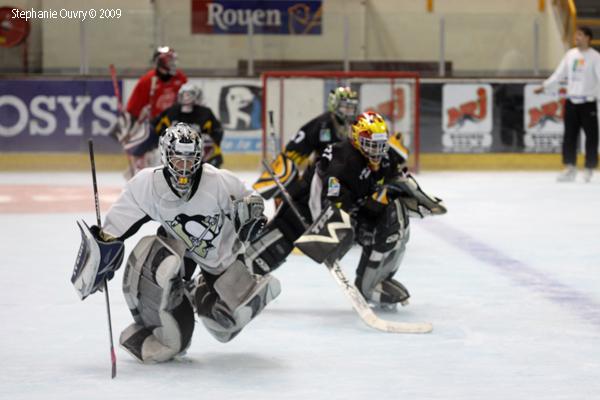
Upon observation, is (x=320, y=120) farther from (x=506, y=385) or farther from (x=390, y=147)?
(x=506, y=385)

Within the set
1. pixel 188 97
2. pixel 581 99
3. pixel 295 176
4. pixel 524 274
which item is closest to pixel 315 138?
pixel 295 176

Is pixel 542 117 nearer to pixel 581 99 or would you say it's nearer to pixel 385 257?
pixel 581 99

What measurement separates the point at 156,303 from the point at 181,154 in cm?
51

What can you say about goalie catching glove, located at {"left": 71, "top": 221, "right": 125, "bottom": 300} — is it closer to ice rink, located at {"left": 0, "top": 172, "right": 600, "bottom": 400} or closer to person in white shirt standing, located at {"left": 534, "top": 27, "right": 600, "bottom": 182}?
ice rink, located at {"left": 0, "top": 172, "right": 600, "bottom": 400}

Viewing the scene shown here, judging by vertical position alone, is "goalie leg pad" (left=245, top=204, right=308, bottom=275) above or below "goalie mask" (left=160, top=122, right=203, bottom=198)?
below

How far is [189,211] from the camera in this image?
417 centimetres

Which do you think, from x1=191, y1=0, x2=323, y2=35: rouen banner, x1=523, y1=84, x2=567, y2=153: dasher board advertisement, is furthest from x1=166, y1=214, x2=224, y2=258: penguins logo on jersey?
x1=523, y1=84, x2=567, y2=153: dasher board advertisement

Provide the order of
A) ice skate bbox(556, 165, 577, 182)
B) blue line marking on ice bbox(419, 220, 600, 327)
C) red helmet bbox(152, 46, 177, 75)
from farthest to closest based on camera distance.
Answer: ice skate bbox(556, 165, 577, 182) → red helmet bbox(152, 46, 177, 75) → blue line marking on ice bbox(419, 220, 600, 327)

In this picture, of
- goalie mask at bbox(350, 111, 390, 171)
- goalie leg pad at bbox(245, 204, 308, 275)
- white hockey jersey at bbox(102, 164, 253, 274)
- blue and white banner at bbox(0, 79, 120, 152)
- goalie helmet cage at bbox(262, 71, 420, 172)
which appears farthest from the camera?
blue and white banner at bbox(0, 79, 120, 152)

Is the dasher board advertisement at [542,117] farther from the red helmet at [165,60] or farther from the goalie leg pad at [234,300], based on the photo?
the goalie leg pad at [234,300]

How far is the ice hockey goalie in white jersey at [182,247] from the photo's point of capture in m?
4.08

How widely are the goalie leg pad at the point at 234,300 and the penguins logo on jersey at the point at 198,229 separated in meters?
0.13

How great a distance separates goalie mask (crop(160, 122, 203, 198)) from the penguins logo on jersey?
4.7 inches

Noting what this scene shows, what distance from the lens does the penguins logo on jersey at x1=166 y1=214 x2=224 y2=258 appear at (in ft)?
13.7
